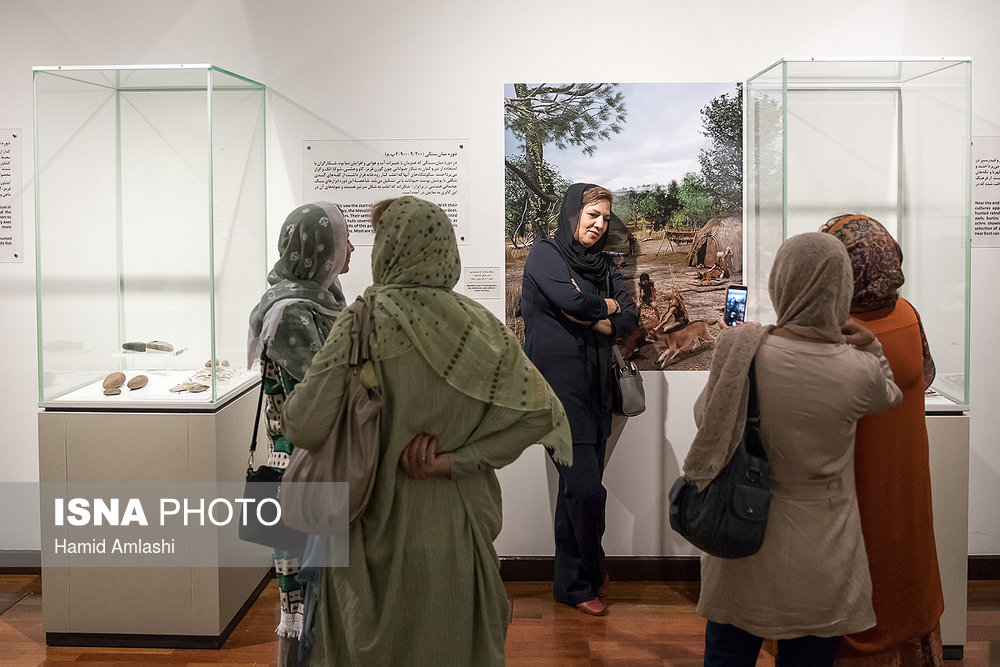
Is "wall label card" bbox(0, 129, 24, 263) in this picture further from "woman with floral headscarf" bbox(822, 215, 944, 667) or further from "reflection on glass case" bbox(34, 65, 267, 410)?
"woman with floral headscarf" bbox(822, 215, 944, 667)

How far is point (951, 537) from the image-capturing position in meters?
3.30

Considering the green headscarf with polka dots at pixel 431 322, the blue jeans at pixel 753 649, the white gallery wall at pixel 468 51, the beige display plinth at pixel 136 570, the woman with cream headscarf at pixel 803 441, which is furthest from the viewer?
the white gallery wall at pixel 468 51

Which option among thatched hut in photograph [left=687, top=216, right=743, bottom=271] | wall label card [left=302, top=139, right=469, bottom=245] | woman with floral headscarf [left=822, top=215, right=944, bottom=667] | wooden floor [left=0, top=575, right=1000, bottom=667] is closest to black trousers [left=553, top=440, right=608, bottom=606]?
wooden floor [left=0, top=575, right=1000, bottom=667]

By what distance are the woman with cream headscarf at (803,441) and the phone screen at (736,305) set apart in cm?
137

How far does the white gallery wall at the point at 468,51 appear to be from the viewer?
3.98 m

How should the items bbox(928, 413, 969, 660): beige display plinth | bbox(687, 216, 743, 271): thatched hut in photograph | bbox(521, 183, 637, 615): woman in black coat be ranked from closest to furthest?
1. bbox(928, 413, 969, 660): beige display plinth
2. bbox(521, 183, 637, 615): woman in black coat
3. bbox(687, 216, 743, 271): thatched hut in photograph

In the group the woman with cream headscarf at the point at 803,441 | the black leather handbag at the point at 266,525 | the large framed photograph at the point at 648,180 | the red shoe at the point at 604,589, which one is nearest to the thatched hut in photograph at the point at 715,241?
the large framed photograph at the point at 648,180

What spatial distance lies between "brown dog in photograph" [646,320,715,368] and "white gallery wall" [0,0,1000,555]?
2.54 ft

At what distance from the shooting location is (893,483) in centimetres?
251

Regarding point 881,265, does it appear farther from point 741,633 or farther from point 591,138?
point 591,138

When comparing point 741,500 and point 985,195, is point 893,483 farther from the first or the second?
point 985,195

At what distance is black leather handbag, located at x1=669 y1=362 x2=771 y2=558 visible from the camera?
7.22ft

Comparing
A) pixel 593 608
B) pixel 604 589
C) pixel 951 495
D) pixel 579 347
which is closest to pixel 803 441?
pixel 951 495

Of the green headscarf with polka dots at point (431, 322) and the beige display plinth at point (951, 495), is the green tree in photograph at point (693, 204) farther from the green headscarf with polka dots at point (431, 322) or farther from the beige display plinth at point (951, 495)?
the green headscarf with polka dots at point (431, 322)
